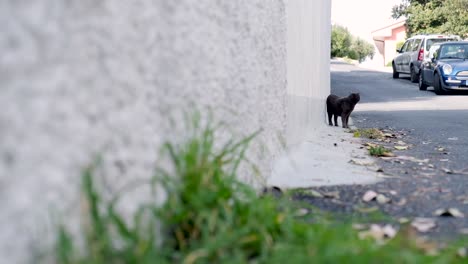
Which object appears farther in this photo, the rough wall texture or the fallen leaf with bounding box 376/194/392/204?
the fallen leaf with bounding box 376/194/392/204

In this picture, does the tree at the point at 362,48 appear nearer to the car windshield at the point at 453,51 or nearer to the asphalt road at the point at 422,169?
the car windshield at the point at 453,51

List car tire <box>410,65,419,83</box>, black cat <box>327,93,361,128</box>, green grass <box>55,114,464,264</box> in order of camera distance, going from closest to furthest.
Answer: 1. green grass <box>55,114,464,264</box>
2. black cat <box>327,93,361,128</box>
3. car tire <box>410,65,419,83</box>

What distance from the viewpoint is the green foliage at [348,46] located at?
2862 inches

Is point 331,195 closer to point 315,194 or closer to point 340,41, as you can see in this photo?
point 315,194

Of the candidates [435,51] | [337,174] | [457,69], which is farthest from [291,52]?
[435,51]

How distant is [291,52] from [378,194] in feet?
6.86

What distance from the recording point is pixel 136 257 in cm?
204

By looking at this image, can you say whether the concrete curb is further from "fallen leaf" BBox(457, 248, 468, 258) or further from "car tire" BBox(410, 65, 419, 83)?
"car tire" BBox(410, 65, 419, 83)

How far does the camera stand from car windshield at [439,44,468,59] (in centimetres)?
1992

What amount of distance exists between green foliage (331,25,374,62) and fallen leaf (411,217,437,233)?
68100mm

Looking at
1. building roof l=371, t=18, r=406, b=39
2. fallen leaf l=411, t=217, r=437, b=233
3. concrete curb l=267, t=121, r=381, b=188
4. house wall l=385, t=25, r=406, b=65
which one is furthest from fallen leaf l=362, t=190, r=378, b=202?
house wall l=385, t=25, r=406, b=65

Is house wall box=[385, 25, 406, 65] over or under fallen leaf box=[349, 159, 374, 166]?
under

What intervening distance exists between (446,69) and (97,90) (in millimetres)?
17850

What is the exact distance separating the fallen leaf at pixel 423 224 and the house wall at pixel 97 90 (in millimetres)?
911
